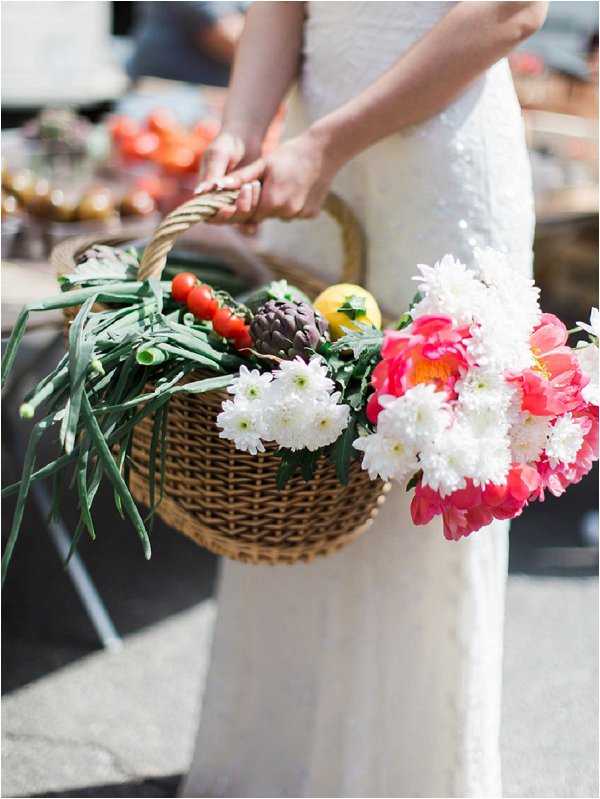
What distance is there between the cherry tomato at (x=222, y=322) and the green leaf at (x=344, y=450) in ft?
0.70

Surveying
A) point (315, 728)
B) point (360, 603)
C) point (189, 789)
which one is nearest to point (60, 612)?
point (189, 789)

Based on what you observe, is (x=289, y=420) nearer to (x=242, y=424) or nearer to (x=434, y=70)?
(x=242, y=424)

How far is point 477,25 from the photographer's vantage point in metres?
1.32

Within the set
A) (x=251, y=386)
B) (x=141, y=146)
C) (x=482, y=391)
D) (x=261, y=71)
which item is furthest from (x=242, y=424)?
(x=141, y=146)

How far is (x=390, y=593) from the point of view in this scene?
1592mm

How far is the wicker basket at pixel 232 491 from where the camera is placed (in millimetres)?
1205

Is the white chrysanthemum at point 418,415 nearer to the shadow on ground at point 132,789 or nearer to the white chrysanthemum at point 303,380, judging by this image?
the white chrysanthemum at point 303,380

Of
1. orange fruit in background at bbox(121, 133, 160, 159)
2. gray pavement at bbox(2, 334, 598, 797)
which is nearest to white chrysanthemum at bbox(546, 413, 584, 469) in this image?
gray pavement at bbox(2, 334, 598, 797)

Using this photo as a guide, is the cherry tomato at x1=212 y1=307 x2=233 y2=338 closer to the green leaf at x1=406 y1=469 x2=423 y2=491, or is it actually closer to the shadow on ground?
the green leaf at x1=406 y1=469 x2=423 y2=491

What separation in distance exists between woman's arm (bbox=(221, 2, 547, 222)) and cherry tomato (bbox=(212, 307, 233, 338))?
0.17 metres

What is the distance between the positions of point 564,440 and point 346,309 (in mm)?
324

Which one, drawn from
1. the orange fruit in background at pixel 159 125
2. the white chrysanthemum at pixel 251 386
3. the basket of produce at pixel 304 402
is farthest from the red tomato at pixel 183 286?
the orange fruit in background at pixel 159 125

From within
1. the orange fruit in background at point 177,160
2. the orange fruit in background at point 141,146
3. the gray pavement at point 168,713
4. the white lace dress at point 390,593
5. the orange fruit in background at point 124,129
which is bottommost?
the gray pavement at point 168,713

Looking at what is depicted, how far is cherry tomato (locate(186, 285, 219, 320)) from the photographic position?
1.24m
